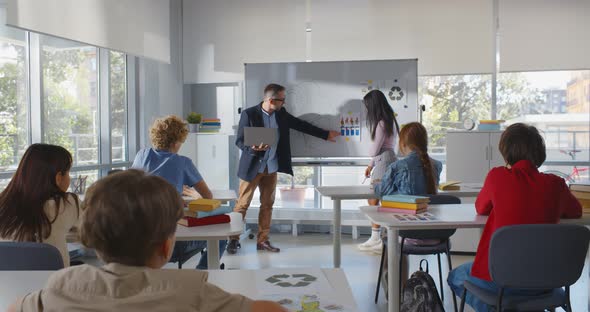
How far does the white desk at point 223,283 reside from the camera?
162cm

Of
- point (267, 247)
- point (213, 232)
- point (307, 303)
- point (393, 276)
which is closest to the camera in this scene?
point (307, 303)

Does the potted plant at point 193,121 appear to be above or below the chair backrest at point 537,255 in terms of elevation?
above

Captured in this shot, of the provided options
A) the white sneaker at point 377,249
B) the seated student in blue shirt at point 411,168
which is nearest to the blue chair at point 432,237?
the seated student in blue shirt at point 411,168

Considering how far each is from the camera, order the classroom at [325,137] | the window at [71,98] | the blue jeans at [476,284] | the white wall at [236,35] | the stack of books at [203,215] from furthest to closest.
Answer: the white wall at [236,35], the window at [71,98], the stack of books at [203,215], the blue jeans at [476,284], the classroom at [325,137]

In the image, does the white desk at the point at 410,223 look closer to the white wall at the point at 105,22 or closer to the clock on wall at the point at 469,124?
the clock on wall at the point at 469,124

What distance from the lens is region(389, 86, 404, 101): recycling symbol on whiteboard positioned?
19.1 feet

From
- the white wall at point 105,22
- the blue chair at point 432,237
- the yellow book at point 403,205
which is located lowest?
the blue chair at point 432,237

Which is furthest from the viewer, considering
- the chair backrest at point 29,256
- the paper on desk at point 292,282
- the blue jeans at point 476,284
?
the blue jeans at point 476,284

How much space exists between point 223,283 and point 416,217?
1.50 meters

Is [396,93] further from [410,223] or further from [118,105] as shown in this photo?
[410,223]

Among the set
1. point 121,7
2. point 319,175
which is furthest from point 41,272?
point 319,175

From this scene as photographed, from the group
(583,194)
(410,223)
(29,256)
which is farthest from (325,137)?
(29,256)

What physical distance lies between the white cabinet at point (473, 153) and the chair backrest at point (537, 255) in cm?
Answer: 331

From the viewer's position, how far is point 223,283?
178cm
